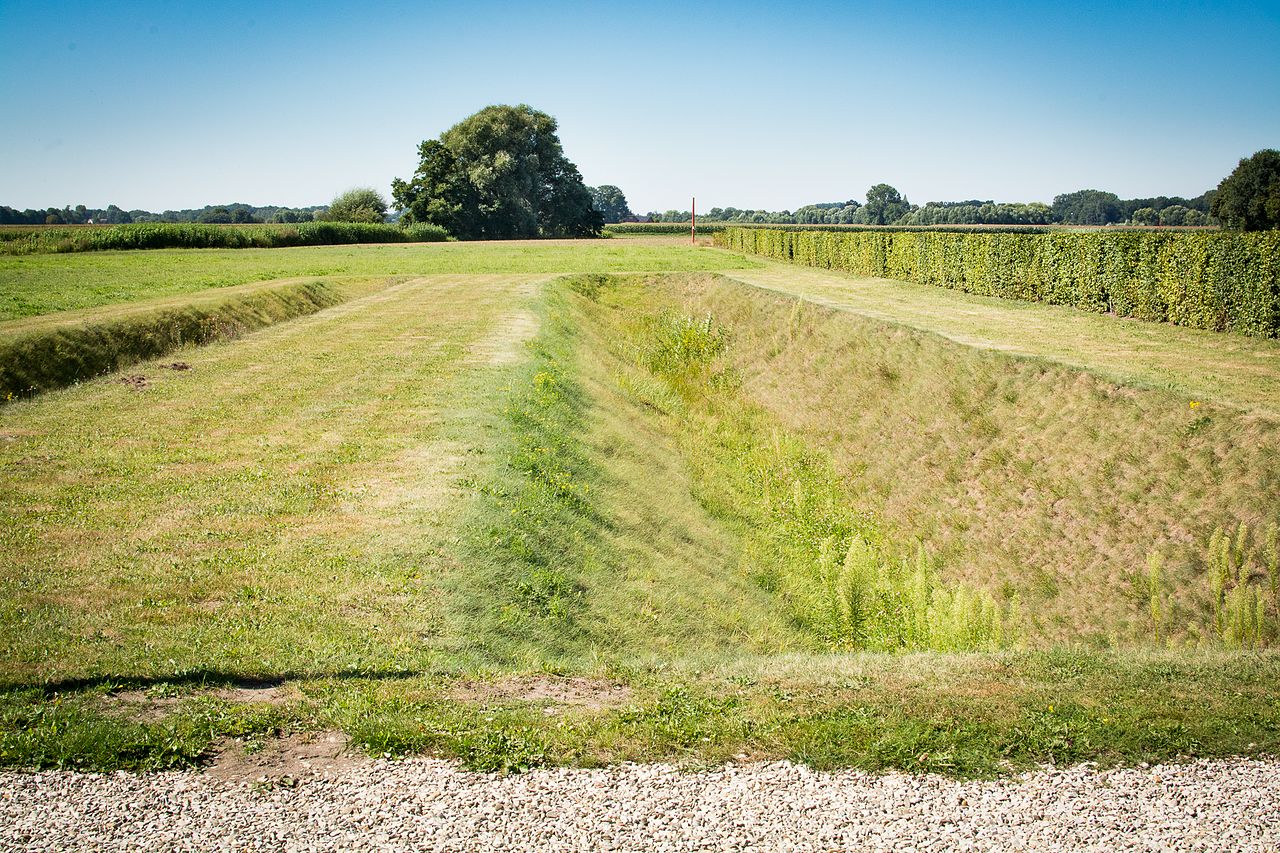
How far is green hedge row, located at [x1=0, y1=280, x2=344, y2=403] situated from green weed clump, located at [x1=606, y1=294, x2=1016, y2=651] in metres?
9.59

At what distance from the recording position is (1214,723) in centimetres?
511

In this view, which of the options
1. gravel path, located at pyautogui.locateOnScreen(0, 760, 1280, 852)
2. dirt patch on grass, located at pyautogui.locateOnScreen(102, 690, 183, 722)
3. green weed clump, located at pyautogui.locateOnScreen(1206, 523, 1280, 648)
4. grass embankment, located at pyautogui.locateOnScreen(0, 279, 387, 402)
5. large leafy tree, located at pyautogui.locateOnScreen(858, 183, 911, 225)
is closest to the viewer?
gravel path, located at pyautogui.locateOnScreen(0, 760, 1280, 852)

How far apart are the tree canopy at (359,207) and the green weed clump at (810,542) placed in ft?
221

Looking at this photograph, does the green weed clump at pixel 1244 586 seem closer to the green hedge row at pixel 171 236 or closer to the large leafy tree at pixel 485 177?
the green hedge row at pixel 171 236

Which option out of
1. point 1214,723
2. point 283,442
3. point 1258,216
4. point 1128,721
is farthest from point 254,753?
point 1258,216

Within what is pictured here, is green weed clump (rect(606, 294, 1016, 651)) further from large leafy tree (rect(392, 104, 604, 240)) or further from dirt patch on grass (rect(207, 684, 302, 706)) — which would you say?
large leafy tree (rect(392, 104, 604, 240))

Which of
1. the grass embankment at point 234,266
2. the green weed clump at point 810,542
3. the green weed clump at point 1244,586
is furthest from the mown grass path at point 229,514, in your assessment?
the green weed clump at point 1244,586

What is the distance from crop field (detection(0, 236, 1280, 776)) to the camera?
16.7 ft

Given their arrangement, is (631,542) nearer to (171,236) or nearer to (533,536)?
(533,536)

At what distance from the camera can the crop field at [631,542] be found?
5094mm

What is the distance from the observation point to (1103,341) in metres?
16.9

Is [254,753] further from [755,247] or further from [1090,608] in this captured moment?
[755,247]

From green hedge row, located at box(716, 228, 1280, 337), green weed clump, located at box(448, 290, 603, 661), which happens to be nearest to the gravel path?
green weed clump, located at box(448, 290, 603, 661)

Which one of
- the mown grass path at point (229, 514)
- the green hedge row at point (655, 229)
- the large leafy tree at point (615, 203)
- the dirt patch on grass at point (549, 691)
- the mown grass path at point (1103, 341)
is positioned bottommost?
the dirt patch on grass at point (549, 691)
